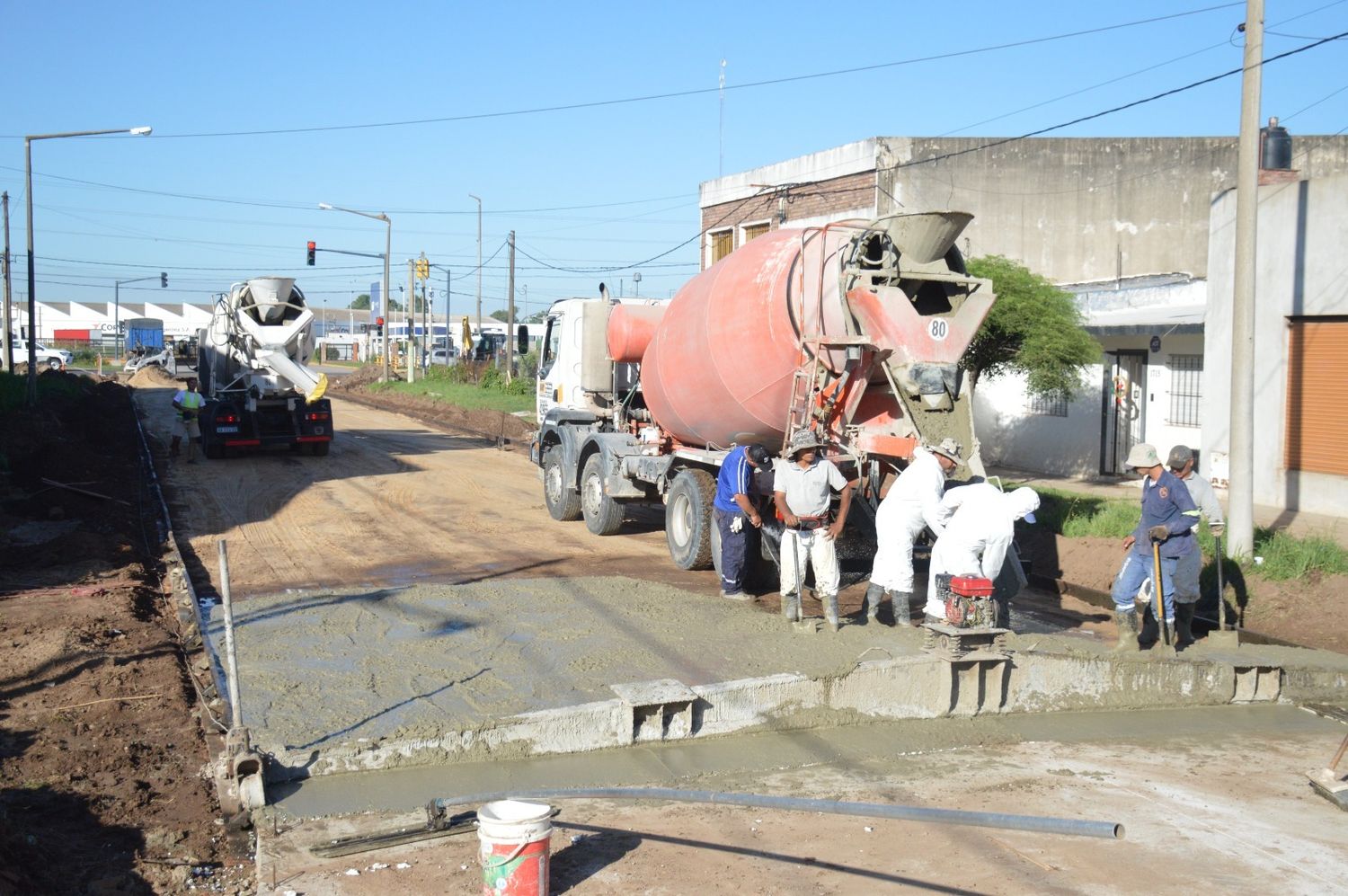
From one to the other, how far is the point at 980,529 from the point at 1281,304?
385 inches

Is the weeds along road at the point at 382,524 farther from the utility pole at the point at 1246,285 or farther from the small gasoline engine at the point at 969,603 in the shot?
the utility pole at the point at 1246,285

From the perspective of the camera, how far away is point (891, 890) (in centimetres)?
536

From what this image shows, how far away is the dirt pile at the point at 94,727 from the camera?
5.82 metres

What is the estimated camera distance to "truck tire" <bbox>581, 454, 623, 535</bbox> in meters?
15.2

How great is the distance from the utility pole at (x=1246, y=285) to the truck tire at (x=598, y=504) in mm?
7139

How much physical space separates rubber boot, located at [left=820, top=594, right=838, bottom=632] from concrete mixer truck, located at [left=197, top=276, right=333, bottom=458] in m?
16.1

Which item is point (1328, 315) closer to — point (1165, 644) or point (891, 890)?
point (1165, 644)

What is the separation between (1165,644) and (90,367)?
7985 centimetres

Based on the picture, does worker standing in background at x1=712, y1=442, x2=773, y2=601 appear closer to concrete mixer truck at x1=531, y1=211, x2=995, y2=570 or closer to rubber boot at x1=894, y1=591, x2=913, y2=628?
concrete mixer truck at x1=531, y1=211, x2=995, y2=570

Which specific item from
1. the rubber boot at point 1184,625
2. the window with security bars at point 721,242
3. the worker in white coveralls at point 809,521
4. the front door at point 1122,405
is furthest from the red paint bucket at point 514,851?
the window with security bars at point 721,242

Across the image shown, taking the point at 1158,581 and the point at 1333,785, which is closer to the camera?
the point at 1333,785

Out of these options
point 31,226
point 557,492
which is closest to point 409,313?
point 31,226

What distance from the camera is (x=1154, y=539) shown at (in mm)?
9266

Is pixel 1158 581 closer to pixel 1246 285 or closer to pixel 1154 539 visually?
pixel 1154 539
